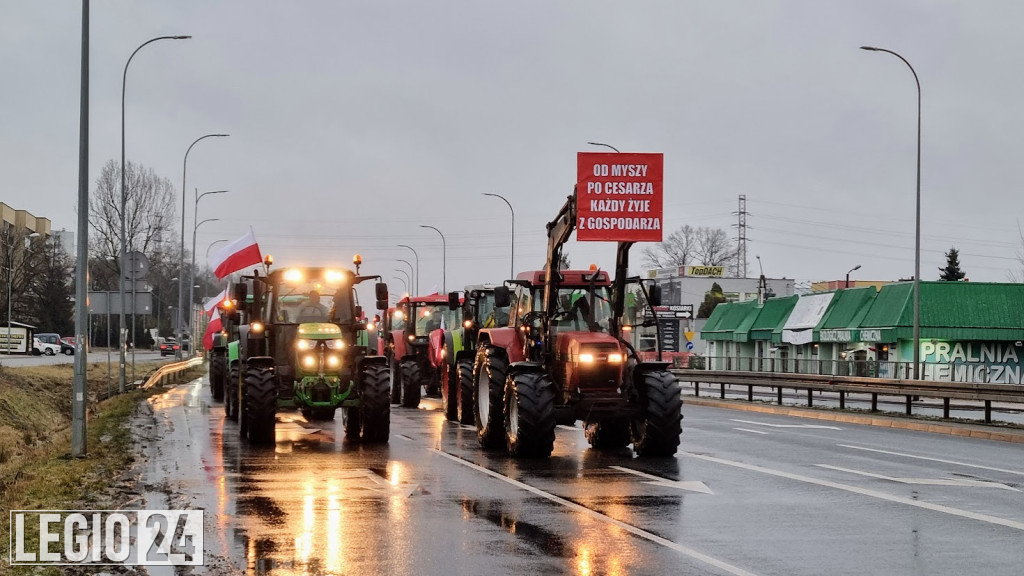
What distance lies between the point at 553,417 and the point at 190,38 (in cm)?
1794

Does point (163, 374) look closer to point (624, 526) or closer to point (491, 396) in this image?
point (491, 396)

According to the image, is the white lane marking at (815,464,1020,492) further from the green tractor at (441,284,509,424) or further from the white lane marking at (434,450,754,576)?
the green tractor at (441,284,509,424)

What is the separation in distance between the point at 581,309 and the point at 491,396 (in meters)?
1.86

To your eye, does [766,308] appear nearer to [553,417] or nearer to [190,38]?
[190,38]

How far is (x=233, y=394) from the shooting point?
79.6ft

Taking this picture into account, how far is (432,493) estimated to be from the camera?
43.1ft

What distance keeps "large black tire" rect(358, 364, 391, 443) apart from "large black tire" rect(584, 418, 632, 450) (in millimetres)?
3222

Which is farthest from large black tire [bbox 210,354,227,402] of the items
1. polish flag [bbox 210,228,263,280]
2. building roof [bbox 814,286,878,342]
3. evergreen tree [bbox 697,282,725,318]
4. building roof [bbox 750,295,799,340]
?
evergreen tree [bbox 697,282,725,318]

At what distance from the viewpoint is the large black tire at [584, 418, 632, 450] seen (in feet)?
61.0

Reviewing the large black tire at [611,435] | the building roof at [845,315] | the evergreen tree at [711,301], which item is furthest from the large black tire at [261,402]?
the evergreen tree at [711,301]

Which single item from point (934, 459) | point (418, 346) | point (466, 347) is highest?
point (466, 347)

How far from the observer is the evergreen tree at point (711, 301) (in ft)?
342

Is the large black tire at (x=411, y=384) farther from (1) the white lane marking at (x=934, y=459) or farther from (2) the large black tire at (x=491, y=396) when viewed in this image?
(1) the white lane marking at (x=934, y=459)

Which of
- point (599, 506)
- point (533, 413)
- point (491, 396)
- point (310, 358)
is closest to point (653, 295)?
point (533, 413)
